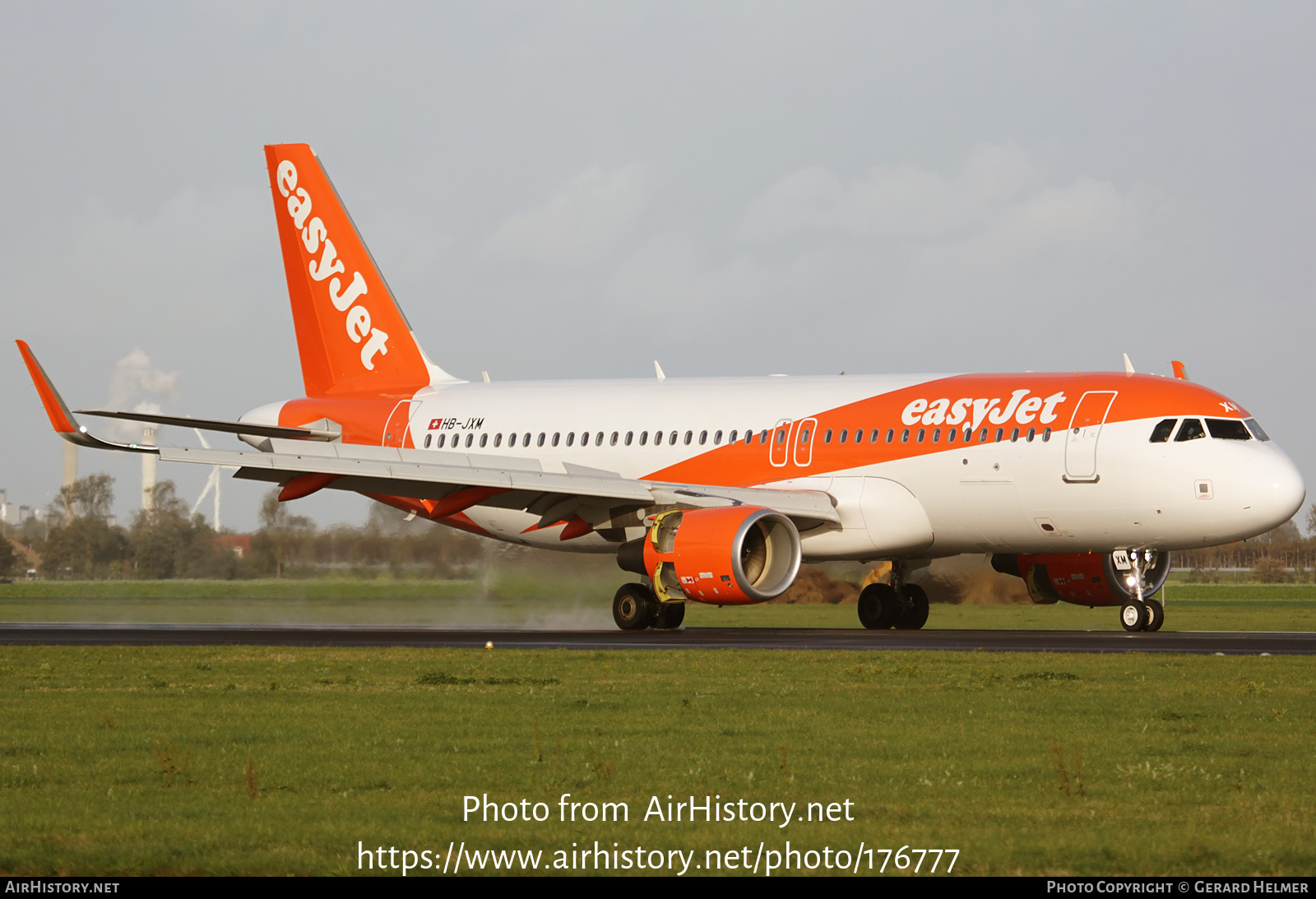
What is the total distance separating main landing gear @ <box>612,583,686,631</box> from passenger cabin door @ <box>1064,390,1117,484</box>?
6741 mm

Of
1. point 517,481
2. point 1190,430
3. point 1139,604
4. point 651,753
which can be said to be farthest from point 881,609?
point 651,753

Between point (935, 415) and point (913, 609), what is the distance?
170 inches

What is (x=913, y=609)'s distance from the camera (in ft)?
93.5

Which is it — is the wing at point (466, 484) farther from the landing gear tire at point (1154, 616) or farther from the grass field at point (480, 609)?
the landing gear tire at point (1154, 616)

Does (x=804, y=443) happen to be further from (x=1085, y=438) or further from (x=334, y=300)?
(x=334, y=300)

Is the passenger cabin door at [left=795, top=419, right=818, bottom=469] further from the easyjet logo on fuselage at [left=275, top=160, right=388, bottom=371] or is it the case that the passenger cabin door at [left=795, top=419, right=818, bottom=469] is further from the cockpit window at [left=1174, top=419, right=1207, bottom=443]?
the easyjet logo on fuselage at [left=275, top=160, right=388, bottom=371]

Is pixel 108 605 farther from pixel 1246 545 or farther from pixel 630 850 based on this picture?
pixel 1246 545

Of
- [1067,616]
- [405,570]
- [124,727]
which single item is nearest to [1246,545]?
[1067,616]

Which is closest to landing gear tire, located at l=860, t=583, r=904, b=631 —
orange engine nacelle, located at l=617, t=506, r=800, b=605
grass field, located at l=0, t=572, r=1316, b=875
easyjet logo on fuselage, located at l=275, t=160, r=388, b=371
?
orange engine nacelle, located at l=617, t=506, r=800, b=605

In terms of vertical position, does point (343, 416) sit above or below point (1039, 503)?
above

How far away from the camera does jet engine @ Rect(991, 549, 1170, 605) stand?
86.9 feet

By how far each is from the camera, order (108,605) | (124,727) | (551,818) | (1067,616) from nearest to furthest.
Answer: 1. (551,818)
2. (124,727)
3. (1067,616)
4. (108,605)

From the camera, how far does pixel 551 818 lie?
8.38 meters

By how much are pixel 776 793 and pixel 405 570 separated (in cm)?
2408
